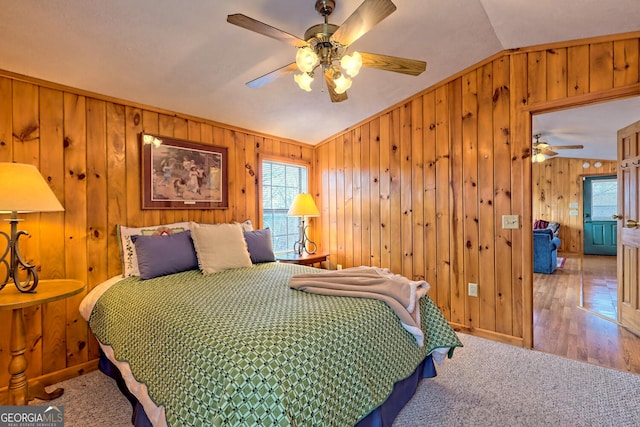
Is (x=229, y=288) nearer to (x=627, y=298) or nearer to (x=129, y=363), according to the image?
(x=129, y=363)

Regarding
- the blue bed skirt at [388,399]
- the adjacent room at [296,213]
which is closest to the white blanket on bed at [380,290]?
the adjacent room at [296,213]

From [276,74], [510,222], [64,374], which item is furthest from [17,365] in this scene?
[510,222]

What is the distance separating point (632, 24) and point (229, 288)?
3.22 metres

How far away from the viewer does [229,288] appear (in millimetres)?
1992

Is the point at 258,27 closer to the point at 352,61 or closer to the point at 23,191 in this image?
the point at 352,61

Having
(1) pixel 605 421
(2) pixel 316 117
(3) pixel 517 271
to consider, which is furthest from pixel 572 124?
(1) pixel 605 421

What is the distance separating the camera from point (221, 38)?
6.74 ft

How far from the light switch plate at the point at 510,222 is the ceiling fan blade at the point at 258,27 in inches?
88.6

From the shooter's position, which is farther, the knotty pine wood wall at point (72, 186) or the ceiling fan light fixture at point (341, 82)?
the knotty pine wood wall at point (72, 186)

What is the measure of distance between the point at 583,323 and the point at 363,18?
356cm

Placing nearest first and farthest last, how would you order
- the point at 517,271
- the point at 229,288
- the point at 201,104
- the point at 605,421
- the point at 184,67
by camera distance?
1. the point at 605,421
2. the point at 229,288
3. the point at 184,67
4. the point at 517,271
5. the point at 201,104

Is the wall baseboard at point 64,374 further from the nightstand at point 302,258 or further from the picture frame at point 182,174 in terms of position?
the nightstand at point 302,258

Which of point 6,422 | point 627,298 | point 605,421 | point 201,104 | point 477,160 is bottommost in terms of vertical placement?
point 605,421

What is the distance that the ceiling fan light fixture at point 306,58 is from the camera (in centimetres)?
163
